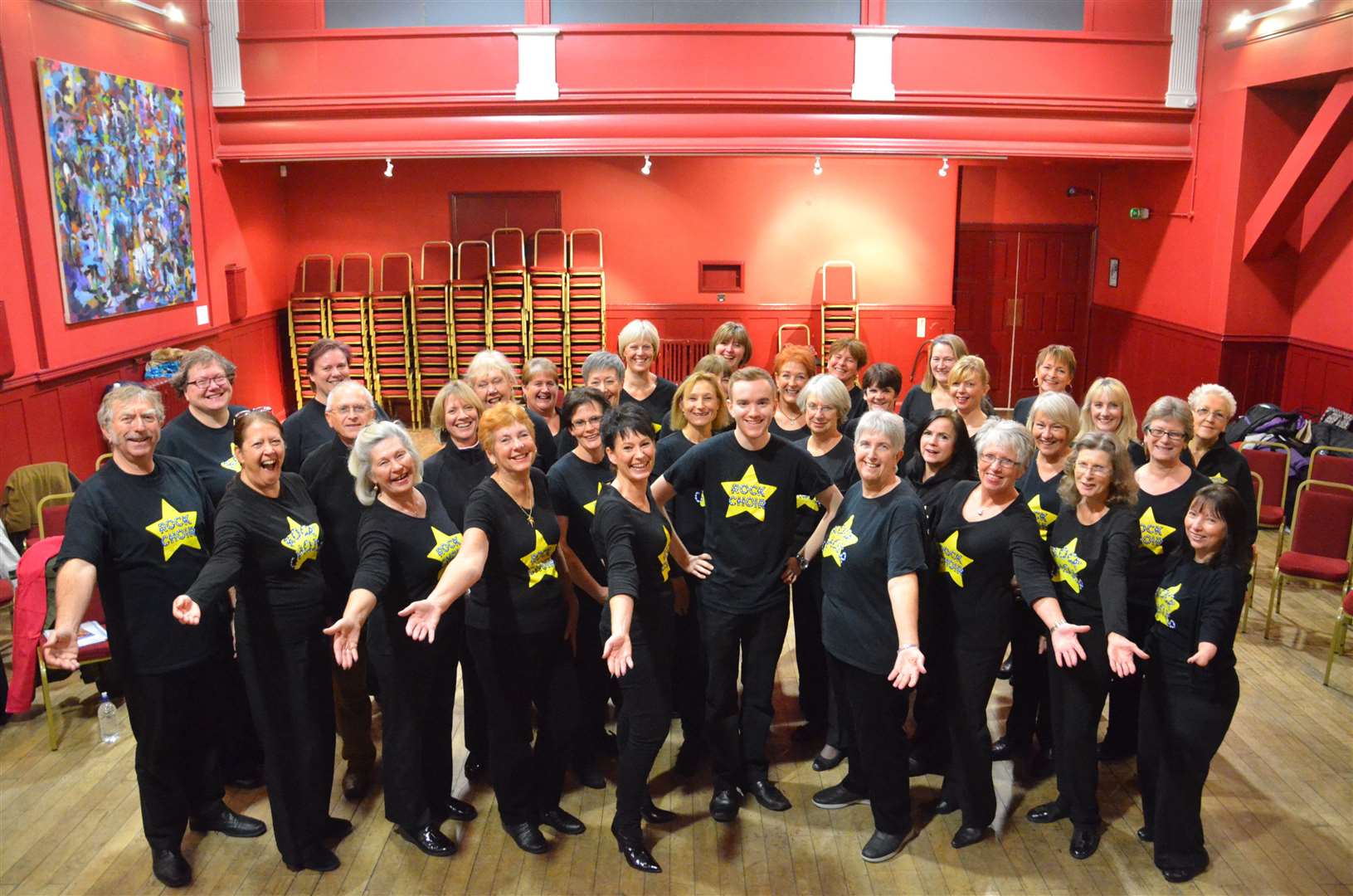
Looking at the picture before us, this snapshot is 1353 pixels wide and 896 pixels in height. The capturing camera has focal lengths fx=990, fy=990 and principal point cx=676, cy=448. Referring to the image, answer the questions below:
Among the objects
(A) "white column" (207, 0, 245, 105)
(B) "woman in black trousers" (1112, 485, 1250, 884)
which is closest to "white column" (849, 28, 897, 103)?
(A) "white column" (207, 0, 245, 105)

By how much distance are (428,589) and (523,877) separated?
3.57ft

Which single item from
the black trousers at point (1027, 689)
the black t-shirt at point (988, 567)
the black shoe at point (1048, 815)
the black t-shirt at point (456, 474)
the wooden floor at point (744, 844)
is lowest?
the wooden floor at point (744, 844)

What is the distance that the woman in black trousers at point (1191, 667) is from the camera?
306 centimetres

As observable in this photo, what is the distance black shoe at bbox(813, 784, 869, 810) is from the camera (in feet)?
12.6

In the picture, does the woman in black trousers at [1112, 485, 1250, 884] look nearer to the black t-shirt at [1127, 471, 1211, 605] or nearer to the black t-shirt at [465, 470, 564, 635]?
the black t-shirt at [1127, 471, 1211, 605]

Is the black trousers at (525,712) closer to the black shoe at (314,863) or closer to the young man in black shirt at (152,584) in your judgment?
the black shoe at (314,863)

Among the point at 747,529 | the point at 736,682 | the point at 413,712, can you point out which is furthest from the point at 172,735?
the point at 747,529

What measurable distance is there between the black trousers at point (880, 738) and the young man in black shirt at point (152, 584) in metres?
2.19

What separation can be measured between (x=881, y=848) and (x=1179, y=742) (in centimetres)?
107

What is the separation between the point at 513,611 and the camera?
3.25 metres

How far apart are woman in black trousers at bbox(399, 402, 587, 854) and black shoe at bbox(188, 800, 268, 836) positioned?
0.94 meters

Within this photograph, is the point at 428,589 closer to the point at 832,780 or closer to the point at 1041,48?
the point at 832,780

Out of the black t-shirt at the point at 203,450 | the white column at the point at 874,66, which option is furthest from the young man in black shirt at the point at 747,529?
the white column at the point at 874,66

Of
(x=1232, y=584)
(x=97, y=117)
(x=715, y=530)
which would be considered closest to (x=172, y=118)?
(x=97, y=117)
